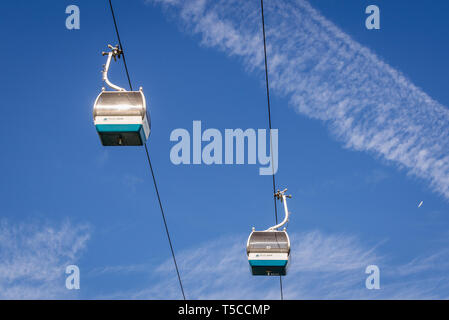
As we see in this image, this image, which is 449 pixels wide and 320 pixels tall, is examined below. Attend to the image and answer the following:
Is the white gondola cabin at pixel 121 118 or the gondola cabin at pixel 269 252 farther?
the gondola cabin at pixel 269 252

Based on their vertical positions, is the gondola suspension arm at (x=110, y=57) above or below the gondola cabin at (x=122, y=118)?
above

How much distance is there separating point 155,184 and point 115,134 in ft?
8.64

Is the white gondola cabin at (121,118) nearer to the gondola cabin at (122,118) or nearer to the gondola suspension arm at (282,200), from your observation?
the gondola cabin at (122,118)

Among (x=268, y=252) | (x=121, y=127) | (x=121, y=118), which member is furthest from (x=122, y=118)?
(x=268, y=252)

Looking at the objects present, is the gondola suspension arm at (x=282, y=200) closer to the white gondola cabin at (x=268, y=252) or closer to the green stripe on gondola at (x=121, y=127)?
the white gondola cabin at (x=268, y=252)

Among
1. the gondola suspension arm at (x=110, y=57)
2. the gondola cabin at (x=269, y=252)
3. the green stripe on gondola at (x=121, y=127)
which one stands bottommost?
the gondola cabin at (x=269, y=252)

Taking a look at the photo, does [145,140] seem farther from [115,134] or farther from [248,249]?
[248,249]

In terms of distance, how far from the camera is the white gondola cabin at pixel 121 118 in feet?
34.7

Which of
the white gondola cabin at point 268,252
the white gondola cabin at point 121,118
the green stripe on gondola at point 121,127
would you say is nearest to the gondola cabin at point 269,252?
the white gondola cabin at point 268,252

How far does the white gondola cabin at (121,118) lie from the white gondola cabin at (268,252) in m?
4.76

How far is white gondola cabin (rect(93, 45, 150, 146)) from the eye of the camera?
10562mm
